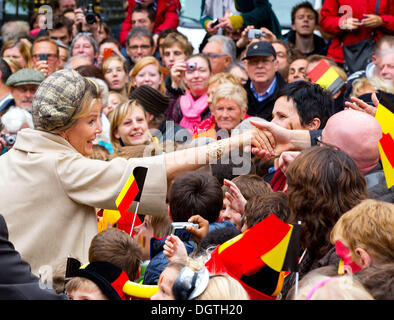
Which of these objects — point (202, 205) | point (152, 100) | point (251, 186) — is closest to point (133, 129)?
point (152, 100)

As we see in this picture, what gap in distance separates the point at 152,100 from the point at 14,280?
453 cm

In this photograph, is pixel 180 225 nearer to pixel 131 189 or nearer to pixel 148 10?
pixel 131 189

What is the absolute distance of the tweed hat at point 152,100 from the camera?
677 cm

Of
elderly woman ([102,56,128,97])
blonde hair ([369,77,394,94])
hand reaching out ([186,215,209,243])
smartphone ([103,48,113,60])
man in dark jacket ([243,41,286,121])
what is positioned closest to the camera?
hand reaching out ([186,215,209,243])

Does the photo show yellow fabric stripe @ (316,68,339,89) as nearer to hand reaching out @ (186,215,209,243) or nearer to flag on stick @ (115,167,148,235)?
hand reaching out @ (186,215,209,243)

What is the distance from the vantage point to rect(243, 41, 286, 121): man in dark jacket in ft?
21.8

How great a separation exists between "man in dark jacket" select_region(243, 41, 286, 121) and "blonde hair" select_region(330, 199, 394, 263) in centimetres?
402

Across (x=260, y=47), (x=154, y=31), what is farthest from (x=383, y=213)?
(x=154, y=31)

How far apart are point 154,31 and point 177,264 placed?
24.5ft

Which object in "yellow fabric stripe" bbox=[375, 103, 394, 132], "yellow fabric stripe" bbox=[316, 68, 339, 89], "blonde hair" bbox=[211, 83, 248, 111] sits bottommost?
"blonde hair" bbox=[211, 83, 248, 111]

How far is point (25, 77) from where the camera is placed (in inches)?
276

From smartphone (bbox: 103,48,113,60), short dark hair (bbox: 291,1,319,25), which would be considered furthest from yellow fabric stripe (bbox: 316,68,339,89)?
smartphone (bbox: 103,48,113,60)

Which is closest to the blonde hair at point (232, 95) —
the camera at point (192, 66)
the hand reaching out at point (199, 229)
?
the camera at point (192, 66)

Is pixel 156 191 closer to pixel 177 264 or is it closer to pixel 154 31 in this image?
pixel 177 264
